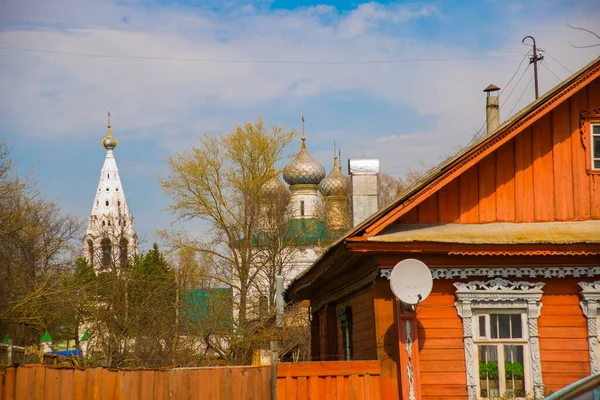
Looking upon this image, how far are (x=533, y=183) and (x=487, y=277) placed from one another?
6.61 feet

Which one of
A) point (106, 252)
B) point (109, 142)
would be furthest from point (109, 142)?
point (106, 252)

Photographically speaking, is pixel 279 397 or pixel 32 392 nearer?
pixel 32 392

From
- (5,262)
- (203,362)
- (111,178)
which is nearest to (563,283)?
(203,362)

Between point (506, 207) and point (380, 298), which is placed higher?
point (506, 207)

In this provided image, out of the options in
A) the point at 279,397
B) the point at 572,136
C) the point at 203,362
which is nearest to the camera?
the point at 279,397

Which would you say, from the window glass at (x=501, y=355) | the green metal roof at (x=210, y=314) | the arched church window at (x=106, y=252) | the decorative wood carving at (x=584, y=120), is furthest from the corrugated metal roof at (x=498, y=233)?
the arched church window at (x=106, y=252)

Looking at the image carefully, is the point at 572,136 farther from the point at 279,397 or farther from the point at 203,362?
the point at 203,362

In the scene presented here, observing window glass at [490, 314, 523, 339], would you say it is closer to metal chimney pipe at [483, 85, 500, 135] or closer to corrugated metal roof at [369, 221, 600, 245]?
corrugated metal roof at [369, 221, 600, 245]

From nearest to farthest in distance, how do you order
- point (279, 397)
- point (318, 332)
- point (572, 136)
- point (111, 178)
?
point (279, 397) → point (572, 136) → point (318, 332) → point (111, 178)

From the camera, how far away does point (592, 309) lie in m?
14.2

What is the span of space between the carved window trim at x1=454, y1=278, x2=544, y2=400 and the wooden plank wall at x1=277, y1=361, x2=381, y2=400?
5.10ft

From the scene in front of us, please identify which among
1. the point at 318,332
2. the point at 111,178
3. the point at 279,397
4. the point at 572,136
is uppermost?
the point at 111,178

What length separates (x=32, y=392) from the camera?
12.0 meters

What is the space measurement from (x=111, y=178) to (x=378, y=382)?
86943mm
